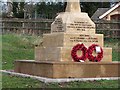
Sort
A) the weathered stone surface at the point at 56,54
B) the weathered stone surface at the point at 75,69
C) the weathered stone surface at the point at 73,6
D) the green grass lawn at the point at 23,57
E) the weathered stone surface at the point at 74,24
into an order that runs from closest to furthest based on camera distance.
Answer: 1. the green grass lawn at the point at 23,57
2. the weathered stone surface at the point at 75,69
3. the weathered stone surface at the point at 56,54
4. the weathered stone surface at the point at 74,24
5. the weathered stone surface at the point at 73,6

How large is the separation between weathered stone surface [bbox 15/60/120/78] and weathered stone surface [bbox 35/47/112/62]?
570 millimetres

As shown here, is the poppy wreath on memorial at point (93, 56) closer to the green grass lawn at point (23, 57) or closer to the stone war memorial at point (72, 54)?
the stone war memorial at point (72, 54)

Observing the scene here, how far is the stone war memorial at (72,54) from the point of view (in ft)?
39.0

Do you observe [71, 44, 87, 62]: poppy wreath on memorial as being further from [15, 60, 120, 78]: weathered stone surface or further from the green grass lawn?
the green grass lawn

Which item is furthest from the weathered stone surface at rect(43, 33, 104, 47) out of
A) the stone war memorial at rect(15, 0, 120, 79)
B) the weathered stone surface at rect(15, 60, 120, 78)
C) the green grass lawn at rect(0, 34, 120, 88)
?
the green grass lawn at rect(0, 34, 120, 88)

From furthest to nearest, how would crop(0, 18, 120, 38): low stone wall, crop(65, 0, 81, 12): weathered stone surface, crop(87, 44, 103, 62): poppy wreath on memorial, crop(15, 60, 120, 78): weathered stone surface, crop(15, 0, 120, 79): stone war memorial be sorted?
crop(0, 18, 120, 38): low stone wall → crop(65, 0, 81, 12): weathered stone surface → crop(87, 44, 103, 62): poppy wreath on memorial → crop(15, 0, 120, 79): stone war memorial → crop(15, 60, 120, 78): weathered stone surface

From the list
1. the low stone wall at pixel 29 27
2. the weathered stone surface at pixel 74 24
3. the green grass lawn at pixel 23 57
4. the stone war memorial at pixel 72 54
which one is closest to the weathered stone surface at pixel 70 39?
the stone war memorial at pixel 72 54

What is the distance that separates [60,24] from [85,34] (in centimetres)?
93

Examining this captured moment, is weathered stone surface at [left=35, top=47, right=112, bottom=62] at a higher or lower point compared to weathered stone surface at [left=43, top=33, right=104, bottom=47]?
lower

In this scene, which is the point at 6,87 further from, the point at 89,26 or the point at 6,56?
the point at 6,56

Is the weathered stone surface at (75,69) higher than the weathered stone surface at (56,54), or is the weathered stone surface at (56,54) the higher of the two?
the weathered stone surface at (56,54)

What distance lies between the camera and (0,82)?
1098 cm

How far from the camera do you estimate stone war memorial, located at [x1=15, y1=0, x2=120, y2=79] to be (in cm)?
1188

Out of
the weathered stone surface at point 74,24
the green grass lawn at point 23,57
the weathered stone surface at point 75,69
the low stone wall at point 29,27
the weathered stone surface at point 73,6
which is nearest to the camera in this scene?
the green grass lawn at point 23,57
